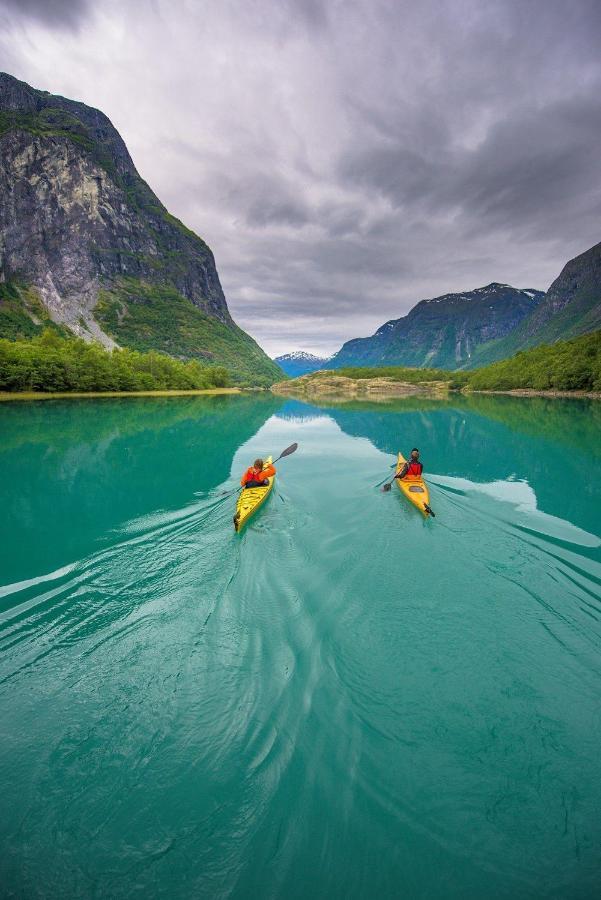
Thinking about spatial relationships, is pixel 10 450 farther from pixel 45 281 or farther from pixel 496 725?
pixel 45 281

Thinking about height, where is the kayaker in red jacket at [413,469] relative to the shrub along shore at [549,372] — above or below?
below

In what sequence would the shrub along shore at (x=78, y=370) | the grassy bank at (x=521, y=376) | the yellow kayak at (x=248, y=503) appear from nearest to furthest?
the yellow kayak at (x=248, y=503) < the shrub along shore at (x=78, y=370) < the grassy bank at (x=521, y=376)

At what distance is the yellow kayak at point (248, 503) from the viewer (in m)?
14.0

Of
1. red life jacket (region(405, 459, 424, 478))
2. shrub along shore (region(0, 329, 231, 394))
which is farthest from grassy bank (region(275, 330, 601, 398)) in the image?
red life jacket (region(405, 459, 424, 478))

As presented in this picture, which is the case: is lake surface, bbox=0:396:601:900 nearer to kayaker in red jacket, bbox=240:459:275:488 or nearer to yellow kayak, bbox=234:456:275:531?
yellow kayak, bbox=234:456:275:531

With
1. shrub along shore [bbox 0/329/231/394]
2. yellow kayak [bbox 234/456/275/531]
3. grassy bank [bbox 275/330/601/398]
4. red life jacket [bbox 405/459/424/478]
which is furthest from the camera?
grassy bank [bbox 275/330/601/398]

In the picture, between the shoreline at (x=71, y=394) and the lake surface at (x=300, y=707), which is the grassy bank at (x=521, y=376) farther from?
the lake surface at (x=300, y=707)

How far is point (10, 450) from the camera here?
1140 inches

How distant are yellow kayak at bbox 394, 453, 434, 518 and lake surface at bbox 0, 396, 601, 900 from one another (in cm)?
69

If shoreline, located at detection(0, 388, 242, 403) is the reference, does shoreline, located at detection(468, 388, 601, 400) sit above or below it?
below

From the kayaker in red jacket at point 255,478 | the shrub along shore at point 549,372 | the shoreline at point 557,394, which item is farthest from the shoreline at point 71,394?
the shrub along shore at point 549,372

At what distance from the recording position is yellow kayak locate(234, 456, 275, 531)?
14.0 m

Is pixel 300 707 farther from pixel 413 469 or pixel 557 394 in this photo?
pixel 557 394

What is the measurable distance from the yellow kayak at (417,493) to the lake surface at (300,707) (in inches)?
27.0
